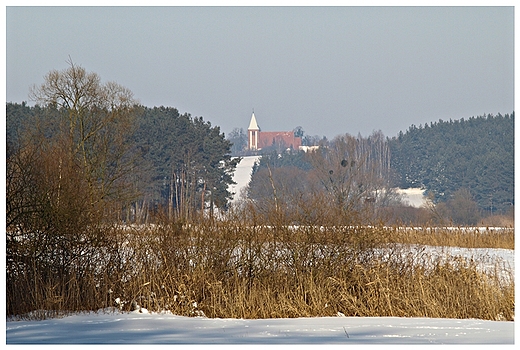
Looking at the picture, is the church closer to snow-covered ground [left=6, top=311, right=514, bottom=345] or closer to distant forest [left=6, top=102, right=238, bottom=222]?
distant forest [left=6, top=102, right=238, bottom=222]

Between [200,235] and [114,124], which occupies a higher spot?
[114,124]

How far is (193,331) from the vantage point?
27.5 ft

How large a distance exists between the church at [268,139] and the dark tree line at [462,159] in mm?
20843

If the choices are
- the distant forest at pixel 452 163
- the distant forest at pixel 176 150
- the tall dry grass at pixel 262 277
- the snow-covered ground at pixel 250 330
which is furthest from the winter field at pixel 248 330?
the distant forest at pixel 452 163

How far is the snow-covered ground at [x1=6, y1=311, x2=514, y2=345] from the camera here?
24.6ft

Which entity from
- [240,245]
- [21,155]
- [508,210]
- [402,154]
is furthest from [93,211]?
[402,154]

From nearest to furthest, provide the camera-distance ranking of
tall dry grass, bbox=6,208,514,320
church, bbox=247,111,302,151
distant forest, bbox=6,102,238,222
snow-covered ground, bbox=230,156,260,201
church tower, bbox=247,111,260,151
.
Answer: tall dry grass, bbox=6,208,514,320 < distant forest, bbox=6,102,238,222 < snow-covered ground, bbox=230,156,260,201 < church, bbox=247,111,302,151 < church tower, bbox=247,111,260,151

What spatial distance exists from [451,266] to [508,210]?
113ft

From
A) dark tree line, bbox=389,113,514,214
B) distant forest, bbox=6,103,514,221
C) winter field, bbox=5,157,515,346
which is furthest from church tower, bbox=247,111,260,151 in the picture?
winter field, bbox=5,157,515,346

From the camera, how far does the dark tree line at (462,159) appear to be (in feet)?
147

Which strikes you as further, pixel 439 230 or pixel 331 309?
pixel 439 230

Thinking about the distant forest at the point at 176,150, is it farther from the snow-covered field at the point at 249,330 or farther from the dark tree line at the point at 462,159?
the snow-covered field at the point at 249,330

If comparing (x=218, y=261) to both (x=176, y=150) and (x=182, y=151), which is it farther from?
(x=176, y=150)

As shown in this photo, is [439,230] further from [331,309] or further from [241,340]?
[241,340]
